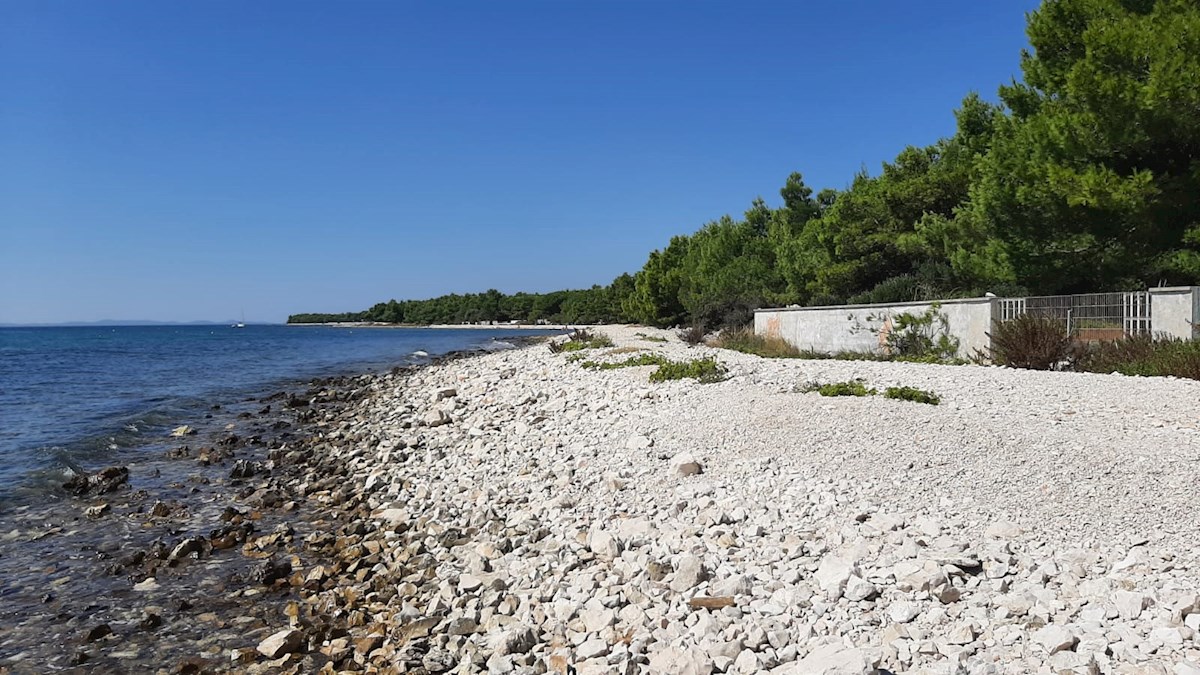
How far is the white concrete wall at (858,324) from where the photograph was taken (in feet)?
49.3

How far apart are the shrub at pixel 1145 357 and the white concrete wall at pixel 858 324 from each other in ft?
7.77

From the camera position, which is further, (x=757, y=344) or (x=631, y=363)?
(x=757, y=344)

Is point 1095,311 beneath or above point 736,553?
above

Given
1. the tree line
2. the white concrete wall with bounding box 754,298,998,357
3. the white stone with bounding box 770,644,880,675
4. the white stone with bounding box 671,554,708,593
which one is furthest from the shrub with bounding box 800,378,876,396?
the tree line

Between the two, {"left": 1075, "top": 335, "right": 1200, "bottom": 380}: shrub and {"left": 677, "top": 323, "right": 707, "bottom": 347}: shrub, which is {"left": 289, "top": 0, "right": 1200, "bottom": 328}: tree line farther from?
{"left": 677, "top": 323, "right": 707, "bottom": 347}: shrub

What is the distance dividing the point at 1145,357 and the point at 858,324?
768 centimetres

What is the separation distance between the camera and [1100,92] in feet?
46.9

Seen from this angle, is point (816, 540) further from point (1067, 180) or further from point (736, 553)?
point (1067, 180)

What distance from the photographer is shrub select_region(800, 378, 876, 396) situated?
916 centimetres

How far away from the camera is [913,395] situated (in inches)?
340

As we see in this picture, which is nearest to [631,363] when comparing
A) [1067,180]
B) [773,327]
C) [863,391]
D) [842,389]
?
[842,389]

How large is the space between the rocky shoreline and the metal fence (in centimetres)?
470

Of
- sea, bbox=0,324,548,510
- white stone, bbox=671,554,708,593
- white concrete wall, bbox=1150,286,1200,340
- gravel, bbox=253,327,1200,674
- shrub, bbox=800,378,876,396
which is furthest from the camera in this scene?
white concrete wall, bbox=1150,286,1200,340

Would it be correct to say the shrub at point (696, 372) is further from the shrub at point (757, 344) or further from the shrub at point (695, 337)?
the shrub at point (695, 337)
